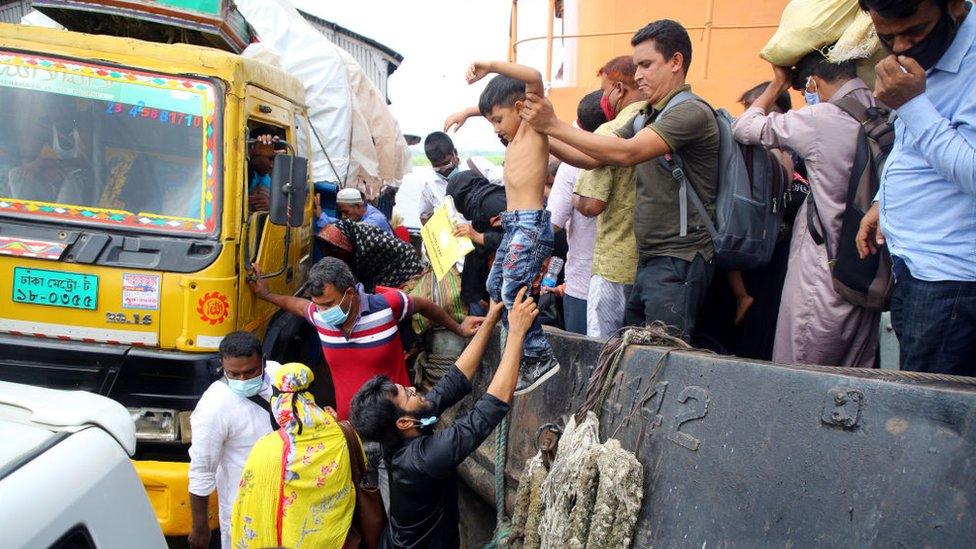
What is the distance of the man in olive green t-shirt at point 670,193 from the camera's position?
3.10 metres

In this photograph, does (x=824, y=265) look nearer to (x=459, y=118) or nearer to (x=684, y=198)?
(x=684, y=198)

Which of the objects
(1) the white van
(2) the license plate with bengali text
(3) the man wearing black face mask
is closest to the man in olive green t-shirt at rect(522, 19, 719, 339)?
(1) the white van

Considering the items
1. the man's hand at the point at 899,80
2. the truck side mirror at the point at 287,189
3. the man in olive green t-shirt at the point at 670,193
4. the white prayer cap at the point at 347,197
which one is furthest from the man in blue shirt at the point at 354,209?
the man's hand at the point at 899,80

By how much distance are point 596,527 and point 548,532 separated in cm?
22

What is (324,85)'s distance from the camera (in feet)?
27.6

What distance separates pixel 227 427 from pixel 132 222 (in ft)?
4.30

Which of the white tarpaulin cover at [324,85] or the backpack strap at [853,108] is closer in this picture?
the backpack strap at [853,108]

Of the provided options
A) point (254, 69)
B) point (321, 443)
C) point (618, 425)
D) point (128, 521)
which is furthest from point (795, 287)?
point (254, 69)

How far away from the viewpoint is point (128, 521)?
164cm

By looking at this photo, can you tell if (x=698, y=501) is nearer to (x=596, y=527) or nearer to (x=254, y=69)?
(x=596, y=527)

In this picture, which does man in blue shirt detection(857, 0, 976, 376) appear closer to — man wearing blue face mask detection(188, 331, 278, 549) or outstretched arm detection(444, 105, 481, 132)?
outstretched arm detection(444, 105, 481, 132)

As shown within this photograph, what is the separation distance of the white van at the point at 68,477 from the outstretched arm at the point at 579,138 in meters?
1.66

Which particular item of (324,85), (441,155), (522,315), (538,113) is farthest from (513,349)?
(324,85)

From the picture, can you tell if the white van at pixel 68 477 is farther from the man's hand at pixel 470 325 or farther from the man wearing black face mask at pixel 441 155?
the man wearing black face mask at pixel 441 155
